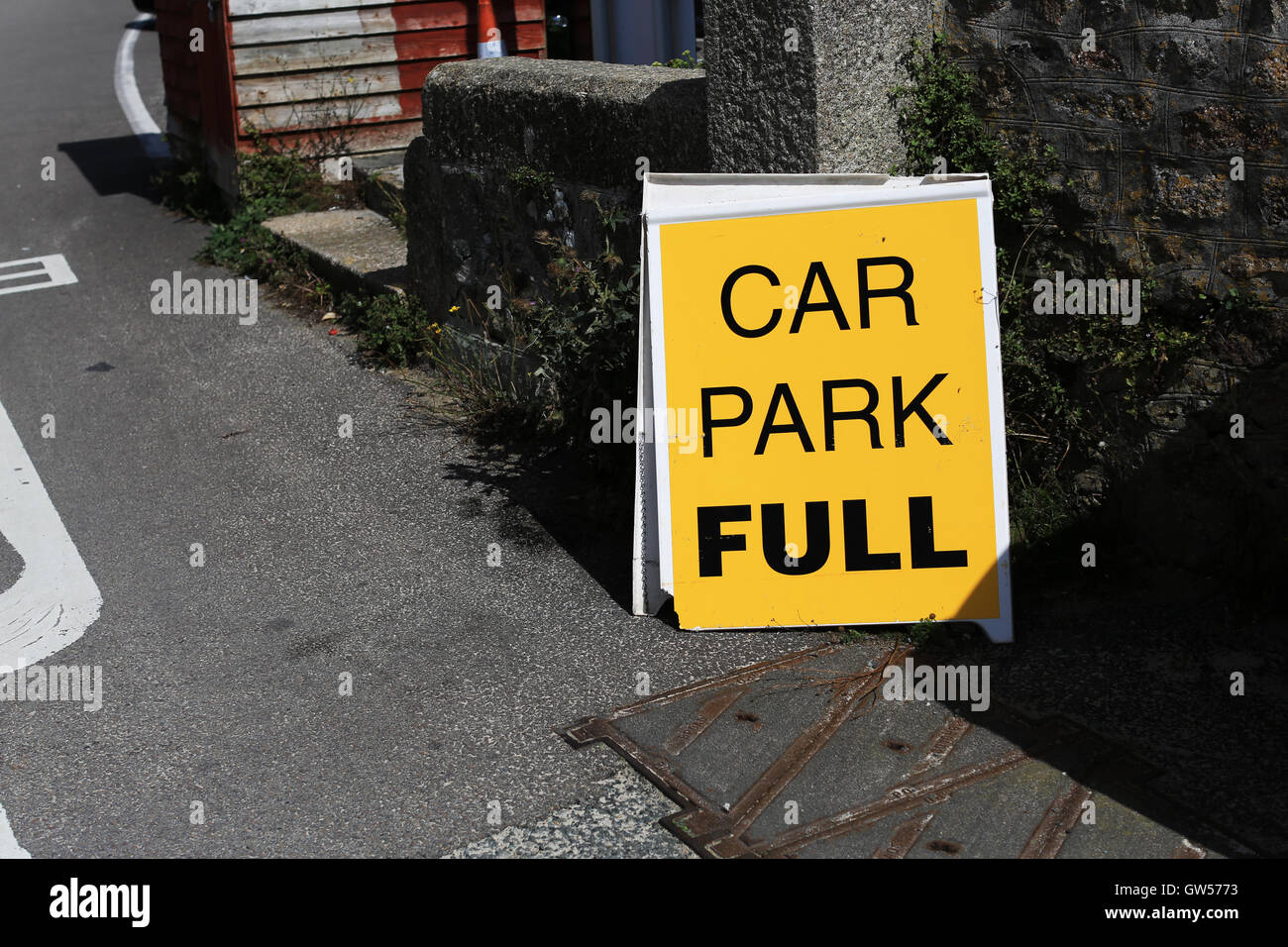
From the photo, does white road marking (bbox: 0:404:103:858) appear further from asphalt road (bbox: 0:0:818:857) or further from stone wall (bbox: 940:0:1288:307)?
stone wall (bbox: 940:0:1288:307)

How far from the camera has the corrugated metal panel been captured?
30.3 ft

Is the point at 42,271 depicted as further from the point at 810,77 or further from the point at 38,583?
the point at 810,77

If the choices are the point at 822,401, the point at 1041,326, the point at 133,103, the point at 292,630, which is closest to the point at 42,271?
the point at 292,630

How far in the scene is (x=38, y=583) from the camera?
468cm

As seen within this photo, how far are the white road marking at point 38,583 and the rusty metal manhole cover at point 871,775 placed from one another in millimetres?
1847

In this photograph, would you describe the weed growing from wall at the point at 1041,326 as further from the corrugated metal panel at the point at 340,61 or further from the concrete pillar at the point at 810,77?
the corrugated metal panel at the point at 340,61

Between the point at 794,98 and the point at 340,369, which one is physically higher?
the point at 794,98

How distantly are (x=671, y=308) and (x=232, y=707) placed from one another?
1.85 metres

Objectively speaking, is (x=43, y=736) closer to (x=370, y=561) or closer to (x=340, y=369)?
(x=370, y=561)

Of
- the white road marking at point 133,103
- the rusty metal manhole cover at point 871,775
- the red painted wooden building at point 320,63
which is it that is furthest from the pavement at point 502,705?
the white road marking at point 133,103

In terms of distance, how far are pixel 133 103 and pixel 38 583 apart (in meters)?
11.3

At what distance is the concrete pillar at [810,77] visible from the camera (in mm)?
4293

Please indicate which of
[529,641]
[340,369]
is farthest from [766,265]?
[340,369]

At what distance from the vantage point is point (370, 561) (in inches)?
188
